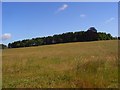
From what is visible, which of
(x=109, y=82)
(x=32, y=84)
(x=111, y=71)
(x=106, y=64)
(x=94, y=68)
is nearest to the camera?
(x=109, y=82)

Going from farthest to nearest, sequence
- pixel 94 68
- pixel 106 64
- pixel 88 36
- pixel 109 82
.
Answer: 1. pixel 88 36
2. pixel 106 64
3. pixel 94 68
4. pixel 109 82

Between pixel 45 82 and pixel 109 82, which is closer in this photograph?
pixel 109 82

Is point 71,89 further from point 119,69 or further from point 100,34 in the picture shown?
point 100,34

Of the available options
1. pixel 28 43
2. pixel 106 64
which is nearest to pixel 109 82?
pixel 106 64

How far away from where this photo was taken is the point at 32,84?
8.42 metres

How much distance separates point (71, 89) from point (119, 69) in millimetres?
2843

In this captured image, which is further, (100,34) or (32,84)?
(100,34)

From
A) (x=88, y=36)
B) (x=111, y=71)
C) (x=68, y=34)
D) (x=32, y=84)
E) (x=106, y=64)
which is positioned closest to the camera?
(x=32, y=84)

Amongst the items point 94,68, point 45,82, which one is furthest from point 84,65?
point 45,82

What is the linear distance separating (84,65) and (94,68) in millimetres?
569

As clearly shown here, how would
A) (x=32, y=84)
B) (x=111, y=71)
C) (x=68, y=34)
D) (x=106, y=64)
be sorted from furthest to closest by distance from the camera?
(x=68, y=34) → (x=106, y=64) → (x=111, y=71) → (x=32, y=84)

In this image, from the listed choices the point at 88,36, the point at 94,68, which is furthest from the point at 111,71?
the point at 88,36

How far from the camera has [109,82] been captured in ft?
25.8

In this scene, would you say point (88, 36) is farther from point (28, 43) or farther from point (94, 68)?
point (94, 68)
